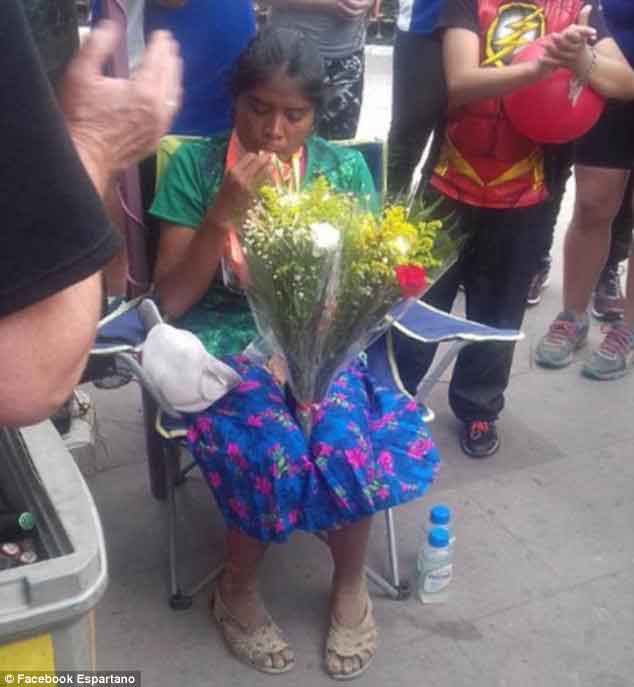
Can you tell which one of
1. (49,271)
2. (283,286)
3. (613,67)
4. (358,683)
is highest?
(49,271)

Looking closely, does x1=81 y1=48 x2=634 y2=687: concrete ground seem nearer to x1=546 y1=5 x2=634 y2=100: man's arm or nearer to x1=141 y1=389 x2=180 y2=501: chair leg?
x1=141 y1=389 x2=180 y2=501: chair leg

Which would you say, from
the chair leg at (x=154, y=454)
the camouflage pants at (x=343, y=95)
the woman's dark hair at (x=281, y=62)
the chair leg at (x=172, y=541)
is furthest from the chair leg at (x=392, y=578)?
the camouflage pants at (x=343, y=95)

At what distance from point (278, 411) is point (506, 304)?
1214 mm

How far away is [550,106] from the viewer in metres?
2.67

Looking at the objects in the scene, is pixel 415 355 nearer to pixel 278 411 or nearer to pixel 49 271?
pixel 278 411

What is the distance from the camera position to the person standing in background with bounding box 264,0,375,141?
3213 millimetres

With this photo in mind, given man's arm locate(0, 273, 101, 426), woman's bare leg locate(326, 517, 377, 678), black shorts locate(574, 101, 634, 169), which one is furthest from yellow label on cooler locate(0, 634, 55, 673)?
black shorts locate(574, 101, 634, 169)

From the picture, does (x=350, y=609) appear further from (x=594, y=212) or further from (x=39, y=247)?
(x=594, y=212)

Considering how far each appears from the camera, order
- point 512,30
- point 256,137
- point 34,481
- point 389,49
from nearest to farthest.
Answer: point 34,481 → point 256,137 → point 512,30 → point 389,49

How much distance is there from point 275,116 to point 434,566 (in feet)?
4.20

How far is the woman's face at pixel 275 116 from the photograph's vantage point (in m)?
2.41

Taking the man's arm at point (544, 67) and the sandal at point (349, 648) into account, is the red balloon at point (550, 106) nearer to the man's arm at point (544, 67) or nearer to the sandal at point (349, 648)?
the man's arm at point (544, 67)

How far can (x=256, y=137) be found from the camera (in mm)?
2457

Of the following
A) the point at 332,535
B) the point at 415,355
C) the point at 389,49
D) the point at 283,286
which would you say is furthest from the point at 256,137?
the point at 389,49
